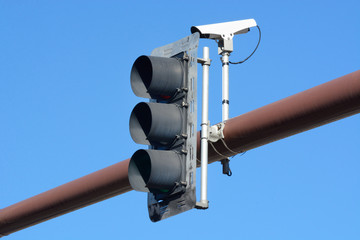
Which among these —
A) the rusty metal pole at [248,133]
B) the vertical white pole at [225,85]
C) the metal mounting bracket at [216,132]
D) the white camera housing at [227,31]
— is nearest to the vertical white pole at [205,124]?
the metal mounting bracket at [216,132]

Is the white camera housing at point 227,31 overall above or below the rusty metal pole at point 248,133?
above

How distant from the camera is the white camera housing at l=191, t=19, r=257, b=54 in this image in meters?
7.37

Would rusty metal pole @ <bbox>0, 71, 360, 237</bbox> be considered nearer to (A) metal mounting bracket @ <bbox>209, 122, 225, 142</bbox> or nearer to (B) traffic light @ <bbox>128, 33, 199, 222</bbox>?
(A) metal mounting bracket @ <bbox>209, 122, 225, 142</bbox>

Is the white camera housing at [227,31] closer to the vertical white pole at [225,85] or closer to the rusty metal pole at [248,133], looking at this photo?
the vertical white pole at [225,85]

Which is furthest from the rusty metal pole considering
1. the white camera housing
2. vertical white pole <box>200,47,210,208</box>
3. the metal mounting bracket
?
the white camera housing

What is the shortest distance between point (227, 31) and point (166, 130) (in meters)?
1.45

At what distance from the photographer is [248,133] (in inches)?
258

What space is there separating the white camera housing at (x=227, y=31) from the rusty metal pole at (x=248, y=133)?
0.93 m

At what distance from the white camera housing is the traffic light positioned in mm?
546

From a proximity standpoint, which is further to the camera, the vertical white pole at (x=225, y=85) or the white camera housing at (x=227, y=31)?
the white camera housing at (x=227, y=31)

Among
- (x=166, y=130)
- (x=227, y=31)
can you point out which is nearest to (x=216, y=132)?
(x=166, y=130)

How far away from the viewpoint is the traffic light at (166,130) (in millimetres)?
6348

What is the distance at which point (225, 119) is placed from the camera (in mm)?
7160

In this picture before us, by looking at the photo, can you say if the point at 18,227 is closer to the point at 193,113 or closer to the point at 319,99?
the point at 193,113
